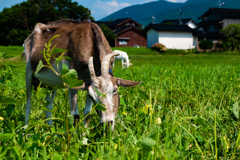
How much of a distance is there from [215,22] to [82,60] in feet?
178

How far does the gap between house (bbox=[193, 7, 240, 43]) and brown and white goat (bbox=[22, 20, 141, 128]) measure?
164 ft

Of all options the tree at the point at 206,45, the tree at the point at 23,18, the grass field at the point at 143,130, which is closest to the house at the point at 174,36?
the tree at the point at 206,45

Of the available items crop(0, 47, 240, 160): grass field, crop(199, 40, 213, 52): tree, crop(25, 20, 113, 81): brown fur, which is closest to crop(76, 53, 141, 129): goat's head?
crop(0, 47, 240, 160): grass field

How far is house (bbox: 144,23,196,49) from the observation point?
49750mm

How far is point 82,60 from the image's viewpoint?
3373 millimetres

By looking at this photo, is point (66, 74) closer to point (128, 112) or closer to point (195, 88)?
point (128, 112)

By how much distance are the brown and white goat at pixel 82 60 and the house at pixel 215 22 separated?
5009 centimetres

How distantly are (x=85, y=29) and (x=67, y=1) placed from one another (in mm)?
54623

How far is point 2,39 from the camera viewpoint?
160ft

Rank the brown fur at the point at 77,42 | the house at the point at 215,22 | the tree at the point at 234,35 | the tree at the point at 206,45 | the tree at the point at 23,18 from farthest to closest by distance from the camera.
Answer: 1. the house at the point at 215,22
2. the tree at the point at 23,18
3. the tree at the point at 206,45
4. the tree at the point at 234,35
5. the brown fur at the point at 77,42

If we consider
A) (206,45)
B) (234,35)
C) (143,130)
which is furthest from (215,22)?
(143,130)

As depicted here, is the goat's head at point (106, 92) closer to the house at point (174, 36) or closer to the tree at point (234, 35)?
the tree at point (234, 35)

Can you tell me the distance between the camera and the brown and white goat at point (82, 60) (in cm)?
276

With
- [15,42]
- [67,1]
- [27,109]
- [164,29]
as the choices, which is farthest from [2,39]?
[27,109]
